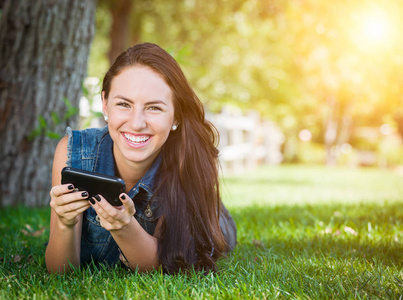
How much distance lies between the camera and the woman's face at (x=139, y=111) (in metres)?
2.38

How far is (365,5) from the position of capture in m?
8.45

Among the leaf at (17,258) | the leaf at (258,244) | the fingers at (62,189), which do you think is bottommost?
the leaf at (17,258)

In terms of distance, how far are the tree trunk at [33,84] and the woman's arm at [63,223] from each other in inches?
86.9

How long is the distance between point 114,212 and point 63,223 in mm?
351

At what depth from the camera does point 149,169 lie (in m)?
2.63

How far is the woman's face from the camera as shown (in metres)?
2.38

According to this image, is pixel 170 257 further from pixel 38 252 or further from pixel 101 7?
pixel 101 7

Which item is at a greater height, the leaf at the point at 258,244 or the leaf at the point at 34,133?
the leaf at the point at 34,133

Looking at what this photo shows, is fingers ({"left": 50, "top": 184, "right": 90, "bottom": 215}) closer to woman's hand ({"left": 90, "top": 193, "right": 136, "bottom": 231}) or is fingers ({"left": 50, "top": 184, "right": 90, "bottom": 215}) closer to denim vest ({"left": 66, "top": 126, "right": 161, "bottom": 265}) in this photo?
woman's hand ({"left": 90, "top": 193, "right": 136, "bottom": 231})

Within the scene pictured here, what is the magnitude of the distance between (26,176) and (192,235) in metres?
2.76

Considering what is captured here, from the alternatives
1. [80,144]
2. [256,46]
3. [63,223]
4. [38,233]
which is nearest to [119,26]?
[256,46]

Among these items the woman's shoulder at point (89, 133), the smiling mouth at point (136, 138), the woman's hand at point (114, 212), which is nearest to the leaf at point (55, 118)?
the woman's shoulder at point (89, 133)

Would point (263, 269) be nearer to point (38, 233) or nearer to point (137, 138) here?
point (137, 138)

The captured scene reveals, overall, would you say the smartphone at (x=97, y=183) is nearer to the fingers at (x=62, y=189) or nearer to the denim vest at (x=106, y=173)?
the fingers at (x=62, y=189)
